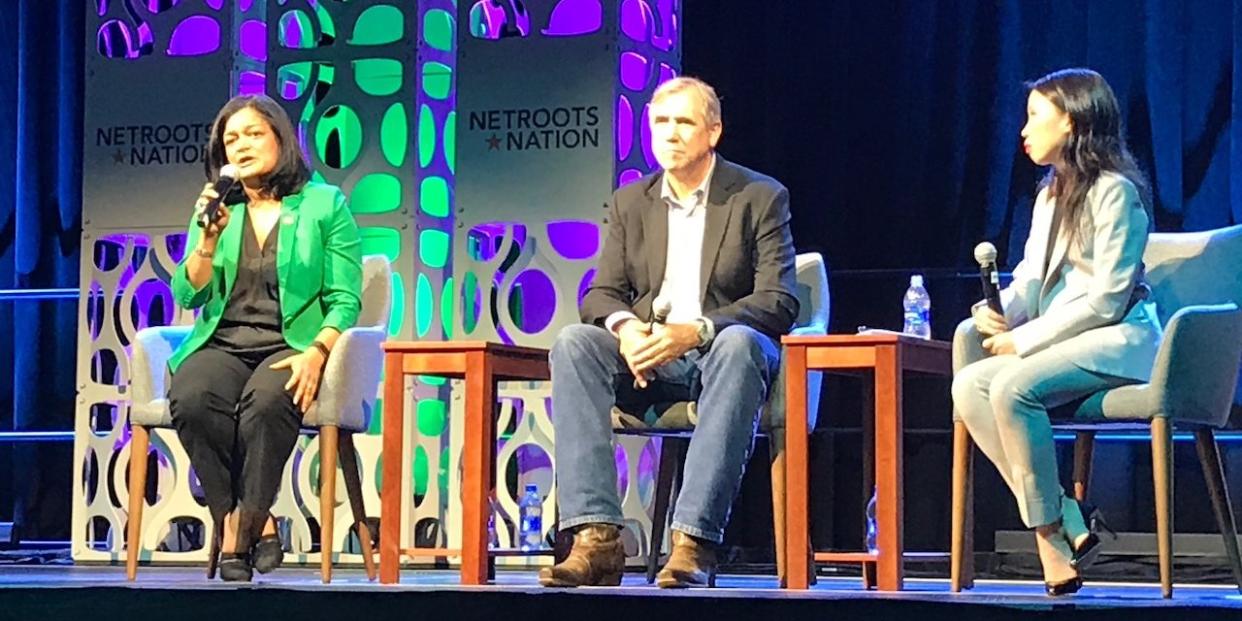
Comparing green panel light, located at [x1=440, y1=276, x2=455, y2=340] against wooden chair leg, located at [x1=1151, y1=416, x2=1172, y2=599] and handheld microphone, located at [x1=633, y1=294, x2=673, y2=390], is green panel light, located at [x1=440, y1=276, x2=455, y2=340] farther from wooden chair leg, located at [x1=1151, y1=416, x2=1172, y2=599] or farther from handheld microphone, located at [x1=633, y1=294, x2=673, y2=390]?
wooden chair leg, located at [x1=1151, y1=416, x2=1172, y2=599]

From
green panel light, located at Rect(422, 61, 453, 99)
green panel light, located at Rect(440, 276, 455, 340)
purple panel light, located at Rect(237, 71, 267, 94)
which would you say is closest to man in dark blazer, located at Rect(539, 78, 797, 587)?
green panel light, located at Rect(440, 276, 455, 340)

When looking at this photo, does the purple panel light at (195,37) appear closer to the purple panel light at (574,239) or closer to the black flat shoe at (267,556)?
the purple panel light at (574,239)

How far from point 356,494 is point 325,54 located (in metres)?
1.52

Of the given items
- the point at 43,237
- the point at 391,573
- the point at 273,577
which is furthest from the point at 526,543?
the point at 43,237

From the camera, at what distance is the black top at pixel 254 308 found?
14.4ft

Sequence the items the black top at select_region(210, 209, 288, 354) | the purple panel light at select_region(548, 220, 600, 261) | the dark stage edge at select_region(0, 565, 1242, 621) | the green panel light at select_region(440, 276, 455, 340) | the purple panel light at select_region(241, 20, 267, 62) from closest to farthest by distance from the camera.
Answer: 1. the dark stage edge at select_region(0, 565, 1242, 621)
2. the black top at select_region(210, 209, 288, 354)
3. the purple panel light at select_region(548, 220, 600, 261)
4. the green panel light at select_region(440, 276, 455, 340)
5. the purple panel light at select_region(241, 20, 267, 62)

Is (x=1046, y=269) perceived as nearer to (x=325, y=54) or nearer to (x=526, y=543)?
(x=526, y=543)

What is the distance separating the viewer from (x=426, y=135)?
5.49 metres

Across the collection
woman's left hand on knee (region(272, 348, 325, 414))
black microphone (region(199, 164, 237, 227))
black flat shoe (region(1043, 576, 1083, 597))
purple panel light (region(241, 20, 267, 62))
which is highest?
purple panel light (region(241, 20, 267, 62))

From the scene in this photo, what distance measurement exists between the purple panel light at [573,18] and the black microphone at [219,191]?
1.29 metres

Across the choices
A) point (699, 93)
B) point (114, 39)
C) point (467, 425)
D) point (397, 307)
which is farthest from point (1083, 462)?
point (114, 39)

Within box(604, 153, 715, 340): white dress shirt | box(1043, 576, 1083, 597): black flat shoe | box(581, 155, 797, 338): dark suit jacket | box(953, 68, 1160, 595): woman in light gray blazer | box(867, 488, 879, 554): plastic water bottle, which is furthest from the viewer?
box(867, 488, 879, 554): plastic water bottle

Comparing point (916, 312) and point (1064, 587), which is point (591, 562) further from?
point (916, 312)

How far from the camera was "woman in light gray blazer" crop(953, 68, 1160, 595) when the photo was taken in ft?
12.0
